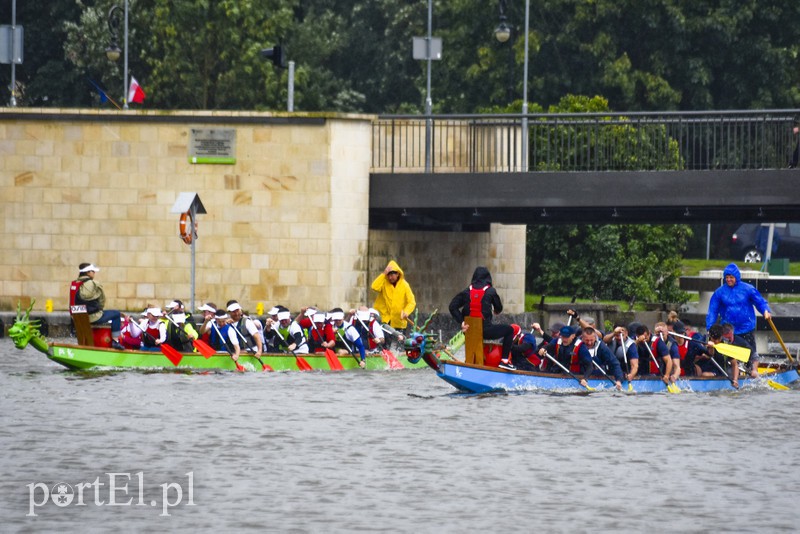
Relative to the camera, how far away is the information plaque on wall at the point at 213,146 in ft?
124

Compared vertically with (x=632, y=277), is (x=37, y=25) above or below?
above

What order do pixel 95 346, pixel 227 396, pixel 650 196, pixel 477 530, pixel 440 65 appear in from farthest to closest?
pixel 440 65
pixel 650 196
pixel 95 346
pixel 227 396
pixel 477 530

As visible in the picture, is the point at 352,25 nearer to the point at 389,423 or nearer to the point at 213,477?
the point at 389,423

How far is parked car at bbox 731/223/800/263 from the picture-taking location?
57594 millimetres

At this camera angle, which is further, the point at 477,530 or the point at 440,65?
the point at 440,65

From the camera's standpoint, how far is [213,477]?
18.5m

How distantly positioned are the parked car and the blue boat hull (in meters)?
30.6

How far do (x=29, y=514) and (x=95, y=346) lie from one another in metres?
13.4

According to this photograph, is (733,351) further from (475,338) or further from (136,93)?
(136,93)

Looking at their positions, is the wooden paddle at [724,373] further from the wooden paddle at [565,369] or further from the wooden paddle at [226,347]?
the wooden paddle at [226,347]

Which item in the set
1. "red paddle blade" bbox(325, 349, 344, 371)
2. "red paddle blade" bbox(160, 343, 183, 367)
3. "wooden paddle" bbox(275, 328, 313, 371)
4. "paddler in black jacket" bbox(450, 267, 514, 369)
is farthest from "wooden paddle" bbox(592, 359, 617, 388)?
"red paddle blade" bbox(160, 343, 183, 367)

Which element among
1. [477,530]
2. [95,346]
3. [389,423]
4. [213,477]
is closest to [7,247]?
[95,346]

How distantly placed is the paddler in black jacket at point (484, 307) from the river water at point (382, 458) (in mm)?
986

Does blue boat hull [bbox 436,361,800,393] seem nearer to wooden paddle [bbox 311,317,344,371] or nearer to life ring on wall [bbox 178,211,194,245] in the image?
wooden paddle [bbox 311,317,344,371]
